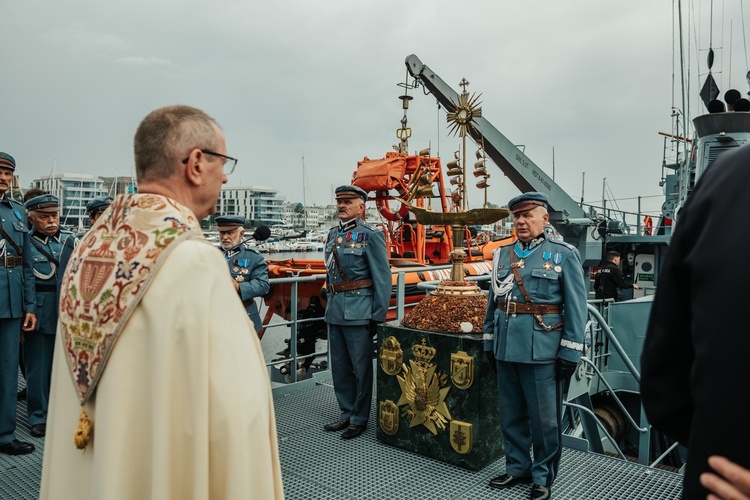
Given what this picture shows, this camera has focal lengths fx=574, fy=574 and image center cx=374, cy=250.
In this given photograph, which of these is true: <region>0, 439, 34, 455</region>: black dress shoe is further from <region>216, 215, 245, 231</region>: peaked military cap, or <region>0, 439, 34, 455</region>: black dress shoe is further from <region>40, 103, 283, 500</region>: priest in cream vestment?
<region>40, 103, 283, 500</region>: priest in cream vestment

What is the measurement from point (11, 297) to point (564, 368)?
3.50 metres

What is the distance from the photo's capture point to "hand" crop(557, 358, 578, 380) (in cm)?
318

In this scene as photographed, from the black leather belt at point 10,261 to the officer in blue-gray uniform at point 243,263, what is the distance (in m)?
1.45

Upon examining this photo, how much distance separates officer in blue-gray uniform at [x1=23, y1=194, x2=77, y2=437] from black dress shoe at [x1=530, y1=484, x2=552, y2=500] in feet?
10.9

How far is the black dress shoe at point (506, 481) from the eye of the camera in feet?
11.0

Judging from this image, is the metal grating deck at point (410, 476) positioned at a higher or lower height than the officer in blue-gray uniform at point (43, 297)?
lower

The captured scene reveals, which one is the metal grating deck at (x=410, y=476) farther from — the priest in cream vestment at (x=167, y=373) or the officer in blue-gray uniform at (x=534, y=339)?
the priest in cream vestment at (x=167, y=373)

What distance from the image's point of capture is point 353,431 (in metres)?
4.16

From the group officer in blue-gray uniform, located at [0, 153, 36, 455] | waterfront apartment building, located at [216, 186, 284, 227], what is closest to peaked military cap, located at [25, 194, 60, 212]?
officer in blue-gray uniform, located at [0, 153, 36, 455]

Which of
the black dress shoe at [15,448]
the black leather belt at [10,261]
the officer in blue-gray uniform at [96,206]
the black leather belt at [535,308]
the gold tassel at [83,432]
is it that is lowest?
the black dress shoe at [15,448]

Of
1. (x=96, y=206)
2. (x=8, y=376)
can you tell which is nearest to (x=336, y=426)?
(x=8, y=376)

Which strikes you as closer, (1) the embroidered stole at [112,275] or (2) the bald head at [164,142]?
(1) the embroidered stole at [112,275]

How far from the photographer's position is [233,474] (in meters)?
1.27

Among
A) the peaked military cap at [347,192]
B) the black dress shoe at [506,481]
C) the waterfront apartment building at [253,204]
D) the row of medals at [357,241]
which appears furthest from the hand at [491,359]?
the waterfront apartment building at [253,204]
